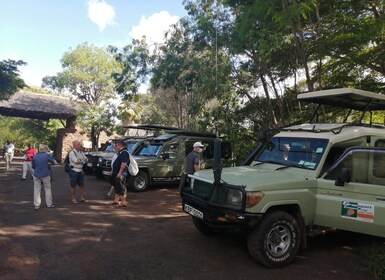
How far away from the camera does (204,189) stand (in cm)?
604

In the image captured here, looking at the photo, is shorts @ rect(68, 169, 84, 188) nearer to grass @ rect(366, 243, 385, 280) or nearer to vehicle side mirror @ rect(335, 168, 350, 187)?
vehicle side mirror @ rect(335, 168, 350, 187)

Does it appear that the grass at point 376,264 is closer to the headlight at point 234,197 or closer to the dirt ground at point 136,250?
the dirt ground at point 136,250

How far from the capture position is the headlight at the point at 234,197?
17.4 feet

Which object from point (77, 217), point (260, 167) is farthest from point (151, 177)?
point (260, 167)

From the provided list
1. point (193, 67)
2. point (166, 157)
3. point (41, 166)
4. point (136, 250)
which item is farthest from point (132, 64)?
point (136, 250)

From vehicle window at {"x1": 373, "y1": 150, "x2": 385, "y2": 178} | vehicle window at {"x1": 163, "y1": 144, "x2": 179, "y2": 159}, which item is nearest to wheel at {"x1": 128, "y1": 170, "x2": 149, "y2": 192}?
vehicle window at {"x1": 163, "y1": 144, "x2": 179, "y2": 159}

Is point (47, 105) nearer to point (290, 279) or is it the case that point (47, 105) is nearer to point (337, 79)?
point (337, 79)

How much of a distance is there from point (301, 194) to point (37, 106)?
24.9 metres

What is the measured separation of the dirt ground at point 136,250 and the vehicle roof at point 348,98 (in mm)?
2625

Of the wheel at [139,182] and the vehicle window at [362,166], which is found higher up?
the vehicle window at [362,166]

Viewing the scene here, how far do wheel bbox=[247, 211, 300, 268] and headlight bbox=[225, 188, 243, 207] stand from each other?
1.46 ft

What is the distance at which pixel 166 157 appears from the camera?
12797 millimetres

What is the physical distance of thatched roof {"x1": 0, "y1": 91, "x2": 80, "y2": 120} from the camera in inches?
1024

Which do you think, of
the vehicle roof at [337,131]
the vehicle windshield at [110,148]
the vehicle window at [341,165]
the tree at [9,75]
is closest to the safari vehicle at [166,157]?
the vehicle windshield at [110,148]
